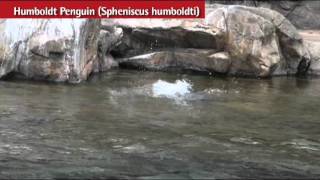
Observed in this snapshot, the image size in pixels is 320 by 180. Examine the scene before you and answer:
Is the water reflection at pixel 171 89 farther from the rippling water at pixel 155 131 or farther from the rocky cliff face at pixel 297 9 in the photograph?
the rocky cliff face at pixel 297 9

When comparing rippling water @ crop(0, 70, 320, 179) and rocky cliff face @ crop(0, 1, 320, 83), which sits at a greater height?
rocky cliff face @ crop(0, 1, 320, 83)

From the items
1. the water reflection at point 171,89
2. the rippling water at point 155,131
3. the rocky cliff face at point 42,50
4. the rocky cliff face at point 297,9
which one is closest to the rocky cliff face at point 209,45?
the rocky cliff face at point 42,50

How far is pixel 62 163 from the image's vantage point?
4.62m

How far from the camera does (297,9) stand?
18.4m

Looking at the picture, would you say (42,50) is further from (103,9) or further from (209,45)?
(209,45)

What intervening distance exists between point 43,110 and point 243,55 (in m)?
5.33

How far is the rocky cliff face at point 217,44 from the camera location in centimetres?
1134

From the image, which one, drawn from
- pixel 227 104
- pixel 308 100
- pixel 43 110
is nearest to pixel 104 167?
pixel 43 110

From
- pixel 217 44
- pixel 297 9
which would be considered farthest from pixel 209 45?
pixel 297 9

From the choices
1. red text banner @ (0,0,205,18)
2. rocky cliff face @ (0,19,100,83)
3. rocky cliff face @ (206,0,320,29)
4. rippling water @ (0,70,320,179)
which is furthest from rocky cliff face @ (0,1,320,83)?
rocky cliff face @ (206,0,320,29)

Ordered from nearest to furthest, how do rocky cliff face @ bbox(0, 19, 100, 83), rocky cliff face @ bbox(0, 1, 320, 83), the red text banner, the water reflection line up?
the water reflection
rocky cliff face @ bbox(0, 19, 100, 83)
the red text banner
rocky cliff face @ bbox(0, 1, 320, 83)

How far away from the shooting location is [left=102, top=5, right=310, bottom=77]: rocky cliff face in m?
11.3

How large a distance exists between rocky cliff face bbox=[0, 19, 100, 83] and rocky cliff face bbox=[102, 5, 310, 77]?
7.50 feet

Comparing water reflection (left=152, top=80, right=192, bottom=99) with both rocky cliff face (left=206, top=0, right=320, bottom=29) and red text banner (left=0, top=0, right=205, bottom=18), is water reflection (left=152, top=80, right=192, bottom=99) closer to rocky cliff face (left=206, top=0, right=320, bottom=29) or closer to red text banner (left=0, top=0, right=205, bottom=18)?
red text banner (left=0, top=0, right=205, bottom=18)
